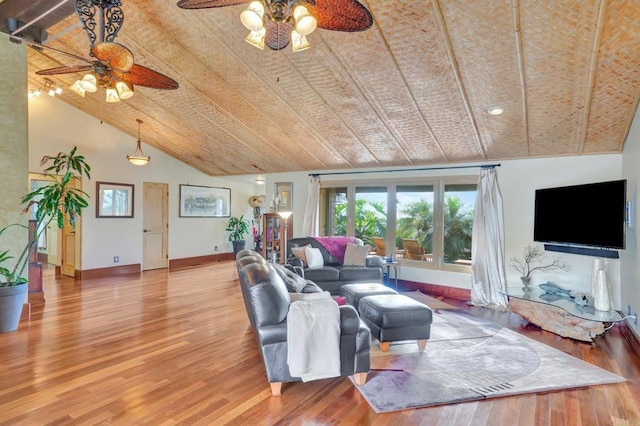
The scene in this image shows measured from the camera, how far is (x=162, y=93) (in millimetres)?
5098

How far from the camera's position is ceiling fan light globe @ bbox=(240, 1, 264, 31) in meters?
1.93

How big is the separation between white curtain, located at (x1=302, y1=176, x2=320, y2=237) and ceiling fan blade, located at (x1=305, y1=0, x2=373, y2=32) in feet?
16.9

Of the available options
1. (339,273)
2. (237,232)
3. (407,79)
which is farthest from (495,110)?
(237,232)

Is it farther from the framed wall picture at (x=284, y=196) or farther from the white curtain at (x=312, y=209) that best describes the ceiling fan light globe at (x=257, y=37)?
the framed wall picture at (x=284, y=196)

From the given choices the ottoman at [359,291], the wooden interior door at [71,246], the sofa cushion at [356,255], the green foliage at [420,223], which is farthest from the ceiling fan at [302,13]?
the wooden interior door at [71,246]

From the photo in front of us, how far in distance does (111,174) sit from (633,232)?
832 centimetres

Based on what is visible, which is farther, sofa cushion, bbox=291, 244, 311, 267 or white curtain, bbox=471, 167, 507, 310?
sofa cushion, bbox=291, 244, 311, 267

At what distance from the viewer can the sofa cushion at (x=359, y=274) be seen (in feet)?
17.3

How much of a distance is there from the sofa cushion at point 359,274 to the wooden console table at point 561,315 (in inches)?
71.7

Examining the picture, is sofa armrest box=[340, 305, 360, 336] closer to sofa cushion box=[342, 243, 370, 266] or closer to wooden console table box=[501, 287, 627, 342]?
wooden console table box=[501, 287, 627, 342]

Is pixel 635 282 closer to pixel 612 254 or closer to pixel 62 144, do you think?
pixel 612 254

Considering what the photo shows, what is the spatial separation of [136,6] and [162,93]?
178cm

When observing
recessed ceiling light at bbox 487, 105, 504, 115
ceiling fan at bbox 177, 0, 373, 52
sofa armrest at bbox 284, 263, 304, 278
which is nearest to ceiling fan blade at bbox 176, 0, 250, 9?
ceiling fan at bbox 177, 0, 373, 52

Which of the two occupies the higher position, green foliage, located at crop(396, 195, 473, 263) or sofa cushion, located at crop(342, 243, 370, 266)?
green foliage, located at crop(396, 195, 473, 263)
